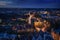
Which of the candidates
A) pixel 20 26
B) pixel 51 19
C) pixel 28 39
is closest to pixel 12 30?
pixel 20 26

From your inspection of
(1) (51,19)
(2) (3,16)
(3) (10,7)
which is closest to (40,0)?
(1) (51,19)

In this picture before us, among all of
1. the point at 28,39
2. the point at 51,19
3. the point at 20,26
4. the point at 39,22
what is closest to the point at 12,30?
the point at 20,26

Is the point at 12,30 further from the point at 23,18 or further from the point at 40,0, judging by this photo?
the point at 40,0

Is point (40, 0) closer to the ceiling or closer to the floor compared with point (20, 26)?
closer to the ceiling

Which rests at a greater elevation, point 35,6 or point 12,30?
point 35,6

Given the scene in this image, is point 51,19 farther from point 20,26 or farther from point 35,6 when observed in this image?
point 20,26

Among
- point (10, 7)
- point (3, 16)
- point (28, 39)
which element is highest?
point (10, 7)

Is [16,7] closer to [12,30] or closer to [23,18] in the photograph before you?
[23,18]
